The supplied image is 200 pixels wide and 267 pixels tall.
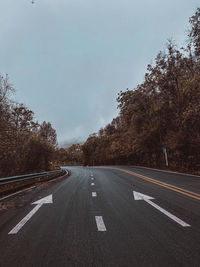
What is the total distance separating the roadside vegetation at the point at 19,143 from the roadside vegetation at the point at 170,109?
1600cm

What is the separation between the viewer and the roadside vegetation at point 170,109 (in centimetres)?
1754

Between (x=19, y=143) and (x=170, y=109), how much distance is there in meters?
21.3

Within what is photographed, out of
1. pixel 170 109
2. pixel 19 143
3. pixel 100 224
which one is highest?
pixel 170 109

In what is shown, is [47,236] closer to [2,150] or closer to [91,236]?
[91,236]

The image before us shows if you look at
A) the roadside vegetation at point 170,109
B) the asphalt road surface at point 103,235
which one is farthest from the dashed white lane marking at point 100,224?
the roadside vegetation at point 170,109

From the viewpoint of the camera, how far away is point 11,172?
15430mm

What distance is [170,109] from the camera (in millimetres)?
23859

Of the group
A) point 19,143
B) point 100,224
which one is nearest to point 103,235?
point 100,224

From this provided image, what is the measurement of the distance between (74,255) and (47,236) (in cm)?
105

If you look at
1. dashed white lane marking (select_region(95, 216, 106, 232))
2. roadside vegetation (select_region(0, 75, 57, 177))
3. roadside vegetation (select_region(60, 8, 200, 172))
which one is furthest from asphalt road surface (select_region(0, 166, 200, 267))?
roadside vegetation (select_region(60, 8, 200, 172))

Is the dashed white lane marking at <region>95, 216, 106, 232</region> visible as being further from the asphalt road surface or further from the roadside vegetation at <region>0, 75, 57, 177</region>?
the roadside vegetation at <region>0, 75, 57, 177</region>

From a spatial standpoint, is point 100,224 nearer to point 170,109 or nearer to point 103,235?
point 103,235

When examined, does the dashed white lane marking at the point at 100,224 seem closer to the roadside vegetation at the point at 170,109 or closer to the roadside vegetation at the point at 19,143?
the roadside vegetation at the point at 19,143

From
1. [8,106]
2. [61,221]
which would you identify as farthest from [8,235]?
[8,106]
